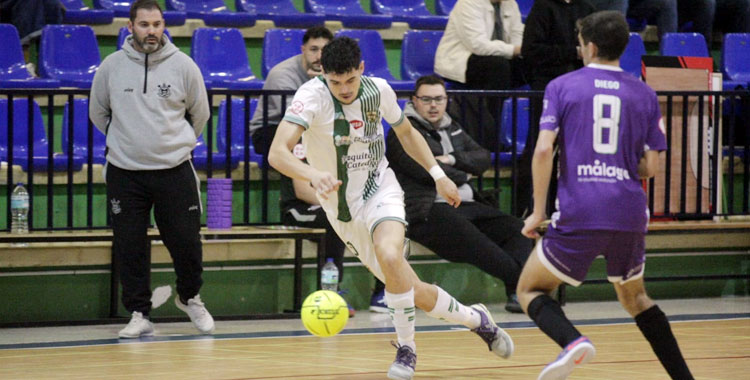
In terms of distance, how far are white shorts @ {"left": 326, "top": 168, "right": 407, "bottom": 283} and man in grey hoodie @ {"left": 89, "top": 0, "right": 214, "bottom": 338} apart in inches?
69.3

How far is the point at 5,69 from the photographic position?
32.1ft

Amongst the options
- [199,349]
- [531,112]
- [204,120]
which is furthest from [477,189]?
[199,349]

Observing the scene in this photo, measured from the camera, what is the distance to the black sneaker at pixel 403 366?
5.99 m

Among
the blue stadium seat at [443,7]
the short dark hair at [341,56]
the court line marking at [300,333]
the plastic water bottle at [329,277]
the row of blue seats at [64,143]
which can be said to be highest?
the blue stadium seat at [443,7]

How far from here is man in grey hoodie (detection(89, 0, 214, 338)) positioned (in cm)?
779

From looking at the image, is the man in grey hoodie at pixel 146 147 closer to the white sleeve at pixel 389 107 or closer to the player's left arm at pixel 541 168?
the white sleeve at pixel 389 107

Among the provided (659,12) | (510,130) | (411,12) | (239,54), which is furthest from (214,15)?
(659,12)

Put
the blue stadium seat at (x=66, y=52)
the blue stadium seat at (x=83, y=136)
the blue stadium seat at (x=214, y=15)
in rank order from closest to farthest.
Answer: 1. the blue stadium seat at (x=83, y=136)
2. the blue stadium seat at (x=66, y=52)
3. the blue stadium seat at (x=214, y=15)

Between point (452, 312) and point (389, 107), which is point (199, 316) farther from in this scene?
point (389, 107)

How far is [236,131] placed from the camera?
9914mm

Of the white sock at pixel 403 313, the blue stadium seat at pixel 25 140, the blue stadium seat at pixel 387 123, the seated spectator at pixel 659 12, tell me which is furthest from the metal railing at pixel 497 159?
the white sock at pixel 403 313

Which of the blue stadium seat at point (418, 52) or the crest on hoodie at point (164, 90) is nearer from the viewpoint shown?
the crest on hoodie at point (164, 90)

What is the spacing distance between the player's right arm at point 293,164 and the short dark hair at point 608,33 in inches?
51.3

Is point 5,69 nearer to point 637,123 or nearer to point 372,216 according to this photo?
point 372,216
